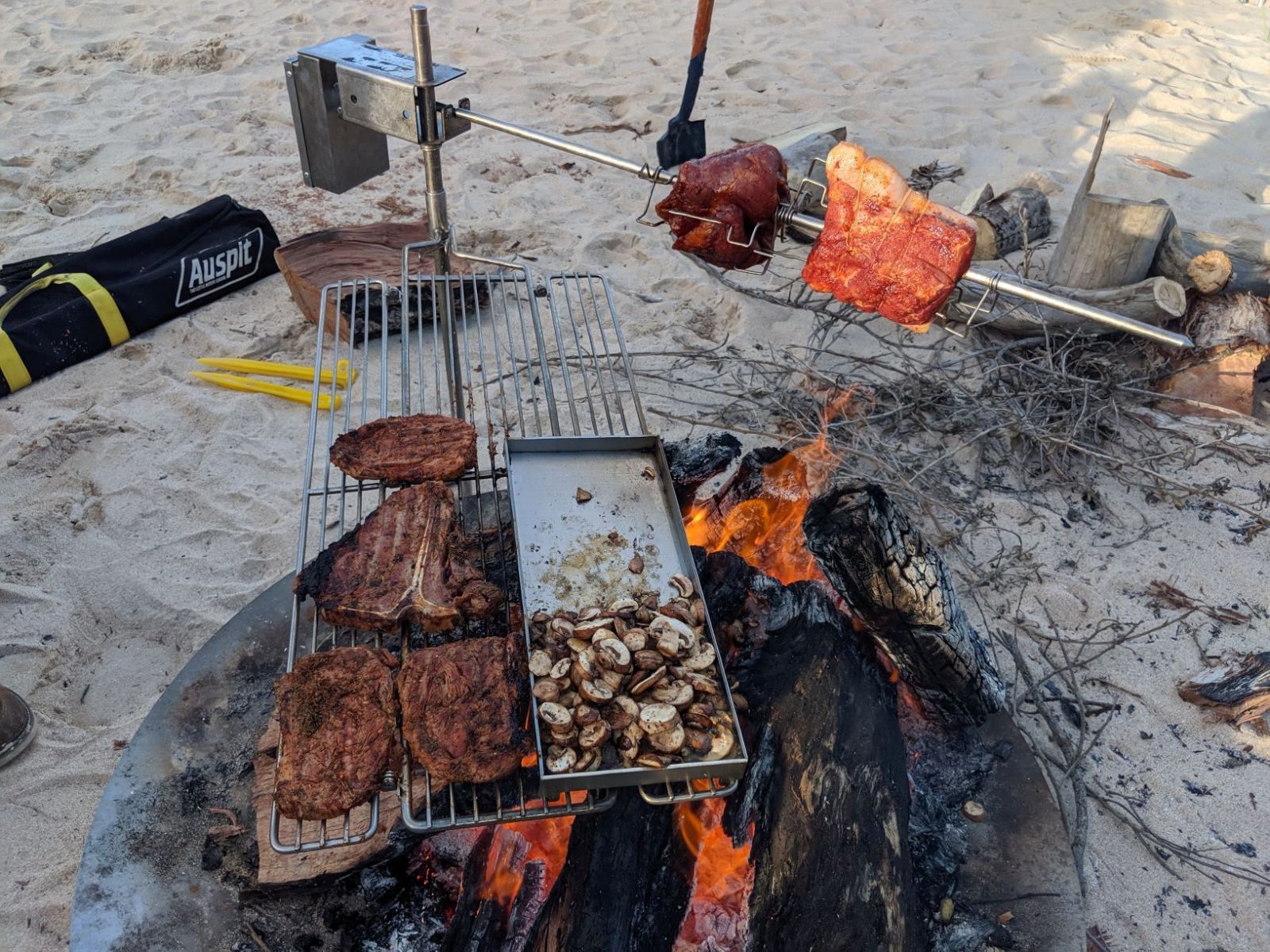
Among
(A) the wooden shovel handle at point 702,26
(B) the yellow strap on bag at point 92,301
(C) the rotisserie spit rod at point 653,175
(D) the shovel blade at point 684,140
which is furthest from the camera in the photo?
(B) the yellow strap on bag at point 92,301

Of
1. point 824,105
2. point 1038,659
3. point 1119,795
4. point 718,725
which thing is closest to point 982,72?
point 824,105

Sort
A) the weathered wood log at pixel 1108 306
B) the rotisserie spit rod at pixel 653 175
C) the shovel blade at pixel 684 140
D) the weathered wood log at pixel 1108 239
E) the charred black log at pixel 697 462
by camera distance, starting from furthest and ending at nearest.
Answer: the weathered wood log at pixel 1108 239
the weathered wood log at pixel 1108 306
the shovel blade at pixel 684 140
the charred black log at pixel 697 462
the rotisserie spit rod at pixel 653 175

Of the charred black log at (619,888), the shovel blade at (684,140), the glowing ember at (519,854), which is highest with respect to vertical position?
the shovel blade at (684,140)

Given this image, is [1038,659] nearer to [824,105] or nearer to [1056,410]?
[1056,410]

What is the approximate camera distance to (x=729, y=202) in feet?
8.70

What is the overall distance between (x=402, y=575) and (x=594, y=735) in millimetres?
728

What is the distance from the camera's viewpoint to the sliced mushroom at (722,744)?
199 centimetres

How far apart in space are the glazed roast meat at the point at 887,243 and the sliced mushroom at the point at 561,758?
4.90ft

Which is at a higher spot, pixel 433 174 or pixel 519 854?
pixel 433 174

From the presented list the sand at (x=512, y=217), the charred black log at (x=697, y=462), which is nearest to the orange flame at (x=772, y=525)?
the charred black log at (x=697, y=462)

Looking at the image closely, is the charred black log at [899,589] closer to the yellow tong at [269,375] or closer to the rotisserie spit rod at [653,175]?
the rotisserie spit rod at [653,175]

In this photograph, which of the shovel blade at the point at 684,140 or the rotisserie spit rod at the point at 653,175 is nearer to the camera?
the rotisserie spit rod at the point at 653,175

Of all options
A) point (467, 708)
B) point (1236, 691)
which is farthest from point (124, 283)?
point (1236, 691)

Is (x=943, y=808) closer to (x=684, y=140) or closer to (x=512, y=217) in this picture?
(x=684, y=140)
